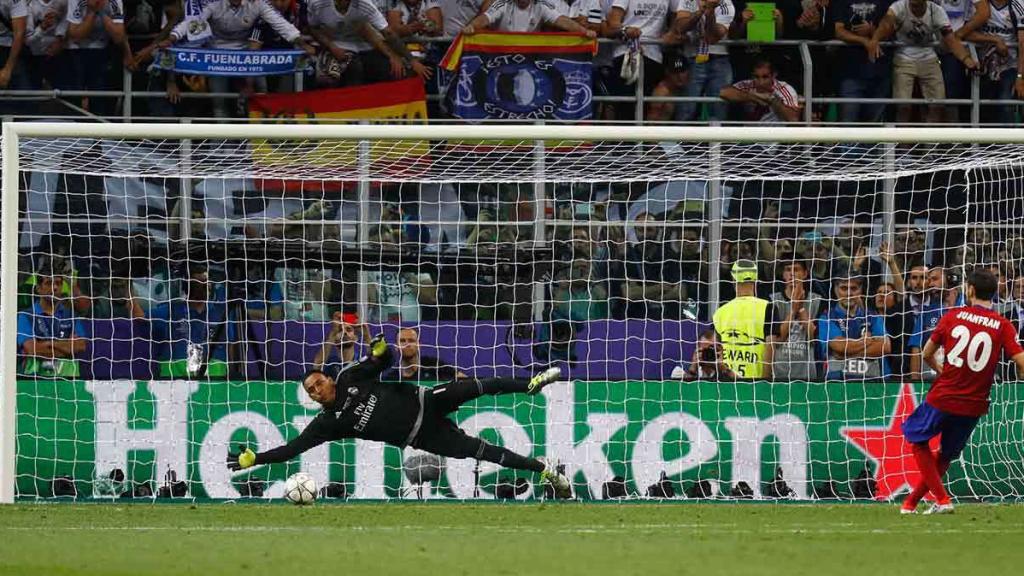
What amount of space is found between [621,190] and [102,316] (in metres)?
4.56

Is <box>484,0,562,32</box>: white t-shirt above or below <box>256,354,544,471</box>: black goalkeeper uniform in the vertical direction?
above

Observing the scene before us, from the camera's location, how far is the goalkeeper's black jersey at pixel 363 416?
12.3 meters

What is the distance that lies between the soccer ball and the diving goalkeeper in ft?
2.89

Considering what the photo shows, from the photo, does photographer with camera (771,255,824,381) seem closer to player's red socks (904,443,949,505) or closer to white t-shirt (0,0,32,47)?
player's red socks (904,443,949,505)

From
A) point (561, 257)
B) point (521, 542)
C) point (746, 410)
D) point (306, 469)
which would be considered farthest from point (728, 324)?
point (521, 542)

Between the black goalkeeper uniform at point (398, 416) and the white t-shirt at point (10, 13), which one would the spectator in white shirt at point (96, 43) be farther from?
the black goalkeeper uniform at point (398, 416)

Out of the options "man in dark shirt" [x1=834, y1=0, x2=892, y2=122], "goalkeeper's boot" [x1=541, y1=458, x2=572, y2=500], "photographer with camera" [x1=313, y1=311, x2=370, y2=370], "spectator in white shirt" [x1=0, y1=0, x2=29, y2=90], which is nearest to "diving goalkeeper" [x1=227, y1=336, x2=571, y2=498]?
"goalkeeper's boot" [x1=541, y1=458, x2=572, y2=500]

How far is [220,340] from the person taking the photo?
1323cm

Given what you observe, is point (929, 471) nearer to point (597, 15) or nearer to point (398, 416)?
point (398, 416)

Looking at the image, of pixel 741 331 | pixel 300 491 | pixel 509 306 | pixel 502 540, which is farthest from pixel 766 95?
pixel 502 540

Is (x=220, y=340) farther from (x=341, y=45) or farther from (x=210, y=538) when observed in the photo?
(x=210, y=538)

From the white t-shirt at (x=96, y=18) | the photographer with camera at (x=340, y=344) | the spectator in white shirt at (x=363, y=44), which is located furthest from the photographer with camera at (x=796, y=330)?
the white t-shirt at (x=96, y=18)

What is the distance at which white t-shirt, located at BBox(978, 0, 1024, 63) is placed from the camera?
1623 centimetres

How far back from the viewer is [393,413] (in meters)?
12.4
